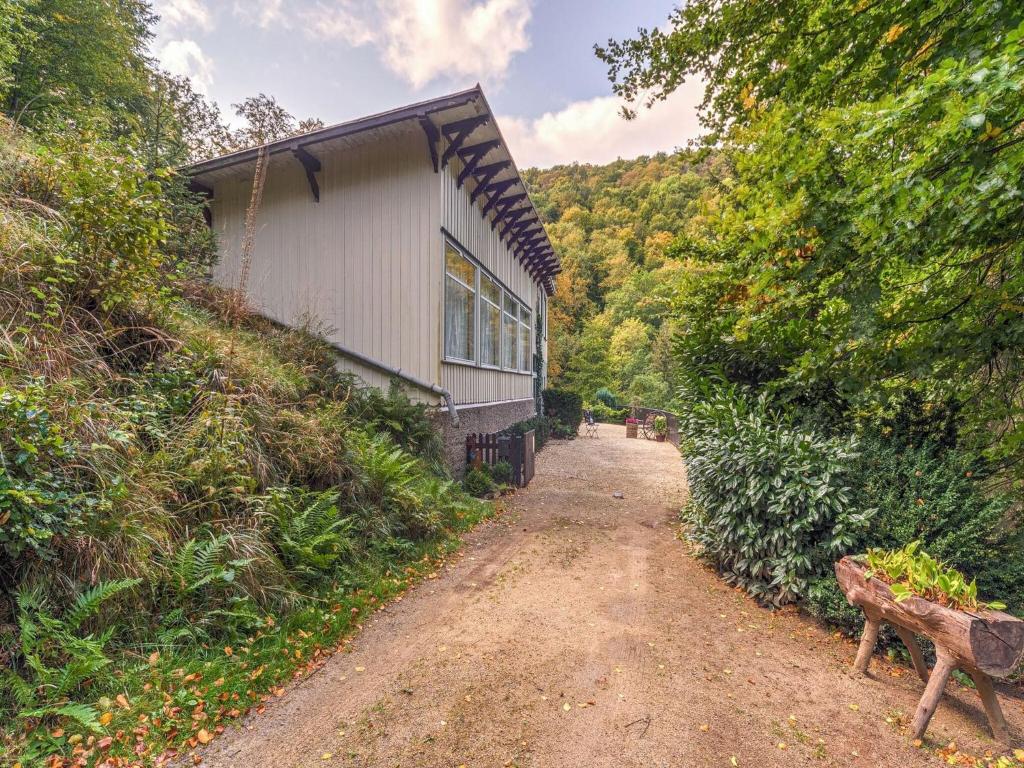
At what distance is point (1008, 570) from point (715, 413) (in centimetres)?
266

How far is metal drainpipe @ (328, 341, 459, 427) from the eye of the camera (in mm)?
7328

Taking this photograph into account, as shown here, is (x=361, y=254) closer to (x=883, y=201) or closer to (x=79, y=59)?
(x=883, y=201)

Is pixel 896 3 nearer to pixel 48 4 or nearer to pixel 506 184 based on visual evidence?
pixel 506 184

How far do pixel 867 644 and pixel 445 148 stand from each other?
8.11 metres

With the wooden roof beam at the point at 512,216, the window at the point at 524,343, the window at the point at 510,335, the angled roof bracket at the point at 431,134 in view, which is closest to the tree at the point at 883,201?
the angled roof bracket at the point at 431,134

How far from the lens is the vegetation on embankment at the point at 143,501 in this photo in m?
2.29

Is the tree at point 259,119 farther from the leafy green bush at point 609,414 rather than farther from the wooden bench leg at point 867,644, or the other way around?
the leafy green bush at point 609,414

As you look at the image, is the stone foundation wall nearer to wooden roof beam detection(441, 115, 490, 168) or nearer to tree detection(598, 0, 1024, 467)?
wooden roof beam detection(441, 115, 490, 168)

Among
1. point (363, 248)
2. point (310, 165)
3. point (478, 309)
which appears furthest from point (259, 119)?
point (478, 309)

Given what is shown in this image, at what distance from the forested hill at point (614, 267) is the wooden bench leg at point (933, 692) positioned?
19.2 metres

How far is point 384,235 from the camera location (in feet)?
24.8

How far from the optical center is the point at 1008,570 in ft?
10.6

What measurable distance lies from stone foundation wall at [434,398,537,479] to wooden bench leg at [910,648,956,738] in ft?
20.0

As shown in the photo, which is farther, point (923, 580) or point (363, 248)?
point (363, 248)
